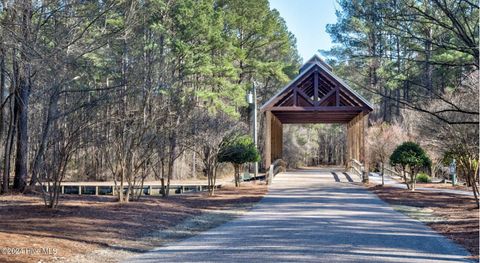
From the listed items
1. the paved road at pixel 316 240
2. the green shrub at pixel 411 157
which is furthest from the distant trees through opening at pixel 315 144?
the paved road at pixel 316 240

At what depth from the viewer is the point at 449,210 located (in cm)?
1502

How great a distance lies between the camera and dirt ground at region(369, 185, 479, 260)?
32.8 ft

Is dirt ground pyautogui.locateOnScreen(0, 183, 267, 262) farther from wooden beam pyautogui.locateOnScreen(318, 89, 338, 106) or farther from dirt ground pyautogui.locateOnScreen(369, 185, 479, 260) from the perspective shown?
wooden beam pyautogui.locateOnScreen(318, 89, 338, 106)

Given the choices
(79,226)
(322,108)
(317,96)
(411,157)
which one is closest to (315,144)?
(322,108)

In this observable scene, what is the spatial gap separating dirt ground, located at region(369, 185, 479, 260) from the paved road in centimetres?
37

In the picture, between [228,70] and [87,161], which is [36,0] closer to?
[228,70]

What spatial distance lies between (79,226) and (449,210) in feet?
34.7

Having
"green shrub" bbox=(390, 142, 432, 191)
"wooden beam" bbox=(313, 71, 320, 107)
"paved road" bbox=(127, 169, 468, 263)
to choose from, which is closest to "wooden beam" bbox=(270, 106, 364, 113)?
"wooden beam" bbox=(313, 71, 320, 107)

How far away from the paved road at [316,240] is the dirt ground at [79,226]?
107cm

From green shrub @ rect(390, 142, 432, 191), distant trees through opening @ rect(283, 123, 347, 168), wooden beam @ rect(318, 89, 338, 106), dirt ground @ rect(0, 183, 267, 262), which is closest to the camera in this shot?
dirt ground @ rect(0, 183, 267, 262)

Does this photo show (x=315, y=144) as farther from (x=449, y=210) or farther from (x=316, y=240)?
(x=316, y=240)

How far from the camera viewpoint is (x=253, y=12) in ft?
128

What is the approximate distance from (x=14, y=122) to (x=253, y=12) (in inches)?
941

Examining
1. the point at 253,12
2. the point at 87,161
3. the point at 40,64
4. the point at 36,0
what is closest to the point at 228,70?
the point at 253,12
